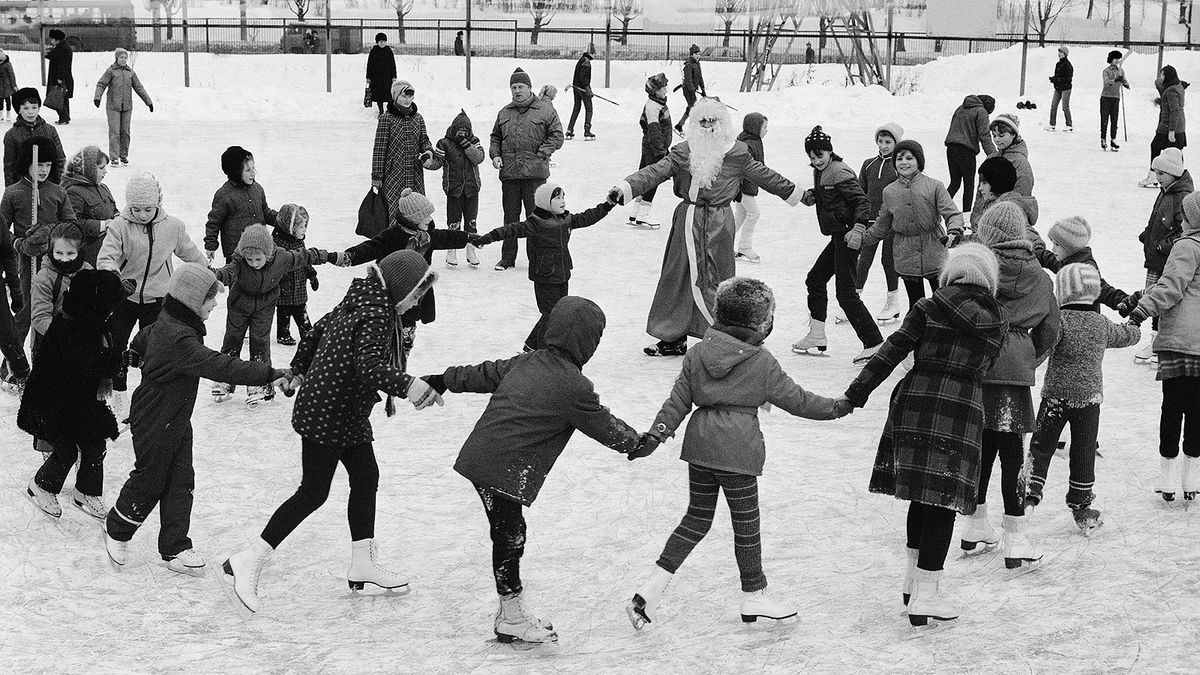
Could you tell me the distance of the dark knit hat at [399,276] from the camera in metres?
5.05

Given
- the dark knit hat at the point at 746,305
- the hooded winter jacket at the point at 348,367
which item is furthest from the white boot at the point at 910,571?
the hooded winter jacket at the point at 348,367

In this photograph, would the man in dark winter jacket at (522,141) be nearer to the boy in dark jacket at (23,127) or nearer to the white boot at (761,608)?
the boy in dark jacket at (23,127)

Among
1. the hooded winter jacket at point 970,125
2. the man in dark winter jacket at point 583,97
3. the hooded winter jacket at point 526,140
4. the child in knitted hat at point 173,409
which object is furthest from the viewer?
the man in dark winter jacket at point 583,97

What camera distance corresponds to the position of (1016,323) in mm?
5570

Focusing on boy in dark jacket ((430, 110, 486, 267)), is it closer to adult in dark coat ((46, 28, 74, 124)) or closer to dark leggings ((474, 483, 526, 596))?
dark leggings ((474, 483, 526, 596))

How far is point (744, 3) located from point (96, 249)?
3406 cm

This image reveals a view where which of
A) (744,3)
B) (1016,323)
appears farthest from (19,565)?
(744,3)

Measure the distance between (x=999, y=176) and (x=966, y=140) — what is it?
20.5 feet

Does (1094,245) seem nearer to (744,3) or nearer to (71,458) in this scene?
(71,458)

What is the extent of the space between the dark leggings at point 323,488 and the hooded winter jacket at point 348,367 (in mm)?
71

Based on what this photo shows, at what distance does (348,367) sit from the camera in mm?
5035

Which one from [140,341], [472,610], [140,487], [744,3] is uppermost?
[744,3]

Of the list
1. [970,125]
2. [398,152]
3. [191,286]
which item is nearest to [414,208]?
[398,152]

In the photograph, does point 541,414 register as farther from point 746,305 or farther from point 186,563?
point 186,563
